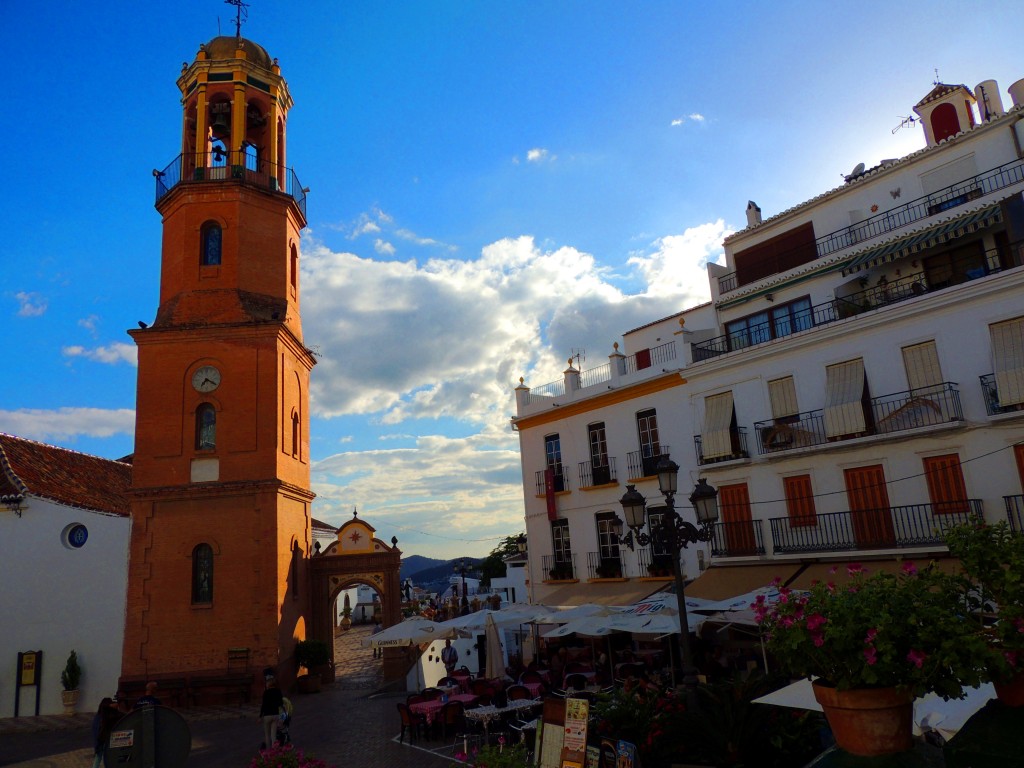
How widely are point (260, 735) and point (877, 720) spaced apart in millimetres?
15863

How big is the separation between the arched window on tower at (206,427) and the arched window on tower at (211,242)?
4899 mm

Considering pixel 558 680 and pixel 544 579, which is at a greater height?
pixel 544 579

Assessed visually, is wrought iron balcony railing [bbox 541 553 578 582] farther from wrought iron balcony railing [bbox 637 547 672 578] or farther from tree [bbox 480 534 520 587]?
tree [bbox 480 534 520 587]

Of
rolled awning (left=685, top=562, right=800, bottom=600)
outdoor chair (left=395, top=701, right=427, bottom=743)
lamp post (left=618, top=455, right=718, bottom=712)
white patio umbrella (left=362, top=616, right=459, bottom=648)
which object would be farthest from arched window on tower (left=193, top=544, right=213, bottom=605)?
lamp post (left=618, top=455, right=718, bottom=712)

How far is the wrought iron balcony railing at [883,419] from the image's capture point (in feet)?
55.0

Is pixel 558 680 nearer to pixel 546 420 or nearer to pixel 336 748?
pixel 336 748

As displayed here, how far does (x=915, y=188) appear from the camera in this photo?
63.3 ft

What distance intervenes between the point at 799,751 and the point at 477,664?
1971 cm

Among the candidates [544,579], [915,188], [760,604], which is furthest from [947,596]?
[544,579]

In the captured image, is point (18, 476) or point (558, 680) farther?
point (18, 476)

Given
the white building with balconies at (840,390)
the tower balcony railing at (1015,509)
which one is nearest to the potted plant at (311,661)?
the white building with balconies at (840,390)

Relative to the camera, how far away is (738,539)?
66.3ft

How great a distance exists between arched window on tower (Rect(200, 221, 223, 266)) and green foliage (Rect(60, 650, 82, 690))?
12836 millimetres

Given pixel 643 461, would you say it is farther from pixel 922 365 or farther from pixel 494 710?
pixel 494 710
